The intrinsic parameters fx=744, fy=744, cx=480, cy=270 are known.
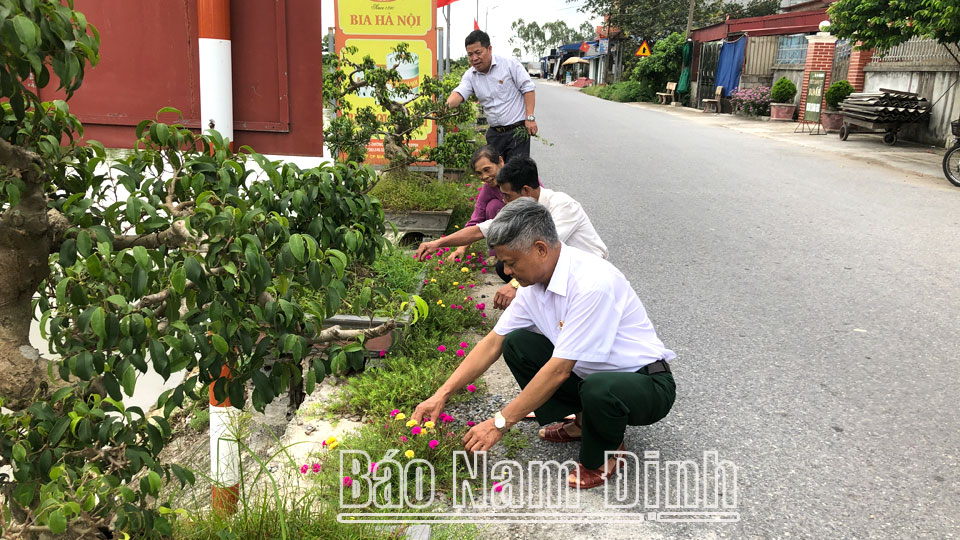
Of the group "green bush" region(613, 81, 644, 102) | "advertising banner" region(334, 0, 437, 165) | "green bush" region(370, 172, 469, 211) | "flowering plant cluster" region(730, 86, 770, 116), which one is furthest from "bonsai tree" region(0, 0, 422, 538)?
"green bush" region(613, 81, 644, 102)

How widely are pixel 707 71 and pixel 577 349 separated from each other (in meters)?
28.5

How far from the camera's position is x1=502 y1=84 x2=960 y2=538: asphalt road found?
10.0 ft

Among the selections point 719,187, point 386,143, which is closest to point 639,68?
point 719,187

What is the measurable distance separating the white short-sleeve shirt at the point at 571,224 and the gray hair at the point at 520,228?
1262 mm

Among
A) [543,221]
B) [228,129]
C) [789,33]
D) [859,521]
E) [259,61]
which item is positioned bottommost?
[859,521]

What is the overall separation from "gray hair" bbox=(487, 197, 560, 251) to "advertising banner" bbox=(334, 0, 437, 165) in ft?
Answer: 18.4

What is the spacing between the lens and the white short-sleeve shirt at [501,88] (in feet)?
22.5

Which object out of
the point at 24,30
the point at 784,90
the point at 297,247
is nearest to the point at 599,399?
the point at 297,247

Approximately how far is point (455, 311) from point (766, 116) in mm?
21596

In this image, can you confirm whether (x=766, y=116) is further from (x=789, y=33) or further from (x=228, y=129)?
(x=228, y=129)

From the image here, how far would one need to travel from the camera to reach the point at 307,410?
3.73m

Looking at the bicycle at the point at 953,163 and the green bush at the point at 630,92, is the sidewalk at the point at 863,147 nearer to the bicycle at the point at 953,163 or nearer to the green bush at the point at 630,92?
the bicycle at the point at 953,163

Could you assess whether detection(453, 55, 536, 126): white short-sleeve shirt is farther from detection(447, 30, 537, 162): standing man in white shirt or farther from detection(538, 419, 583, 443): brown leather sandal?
detection(538, 419, 583, 443): brown leather sandal

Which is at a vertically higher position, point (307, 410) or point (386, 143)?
point (386, 143)
